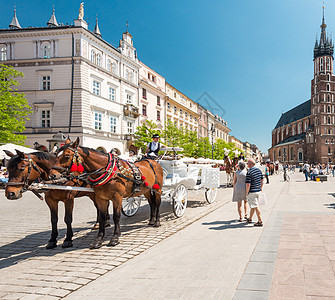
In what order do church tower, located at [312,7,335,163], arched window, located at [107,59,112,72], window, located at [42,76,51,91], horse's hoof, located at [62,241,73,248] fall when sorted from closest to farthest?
horse's hoof, located at [62,241,73,248], window, located at [42,76,51,91], arched window, located at [107,59,112,72], church tower, located at [312,7,335,163]

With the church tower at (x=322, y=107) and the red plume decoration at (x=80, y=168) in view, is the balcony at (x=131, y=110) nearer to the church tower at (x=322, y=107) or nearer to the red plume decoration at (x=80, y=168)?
the red plume decoration at (x=80, y=168)

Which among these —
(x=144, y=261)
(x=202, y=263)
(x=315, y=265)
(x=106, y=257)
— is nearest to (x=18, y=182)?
(x=106, y=257)

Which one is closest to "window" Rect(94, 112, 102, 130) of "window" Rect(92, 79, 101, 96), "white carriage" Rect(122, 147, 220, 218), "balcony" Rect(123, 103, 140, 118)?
"window" Rect(92, 79, 101, 96)

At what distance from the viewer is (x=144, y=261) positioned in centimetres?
455

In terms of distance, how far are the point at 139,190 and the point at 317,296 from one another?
3.97 metres

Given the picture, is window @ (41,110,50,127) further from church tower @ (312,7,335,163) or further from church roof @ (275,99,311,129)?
church roof @ (275,99,311,129)

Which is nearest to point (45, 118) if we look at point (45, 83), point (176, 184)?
point (45, 83)

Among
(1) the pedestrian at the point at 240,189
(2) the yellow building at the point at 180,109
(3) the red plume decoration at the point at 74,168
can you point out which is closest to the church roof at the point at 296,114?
(2) the yellow building at the point at 180,109

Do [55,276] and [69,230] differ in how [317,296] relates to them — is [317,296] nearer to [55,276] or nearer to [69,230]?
[55,276]

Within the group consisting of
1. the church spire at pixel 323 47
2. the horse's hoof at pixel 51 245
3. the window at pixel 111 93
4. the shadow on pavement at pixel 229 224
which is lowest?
the shadow on pavement at pixel 229 224

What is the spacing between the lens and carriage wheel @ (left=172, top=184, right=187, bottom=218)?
8.00 m

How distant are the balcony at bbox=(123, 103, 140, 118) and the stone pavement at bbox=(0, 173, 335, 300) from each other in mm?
26308

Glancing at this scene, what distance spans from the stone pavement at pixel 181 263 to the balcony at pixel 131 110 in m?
26.3

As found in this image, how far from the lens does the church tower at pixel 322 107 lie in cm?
9019
